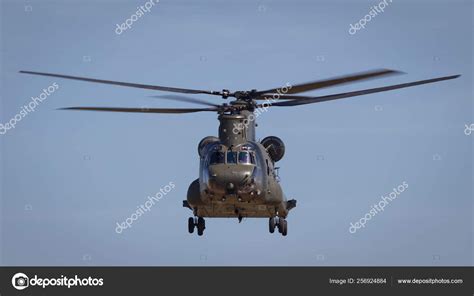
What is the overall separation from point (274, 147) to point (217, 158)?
17.0 ft

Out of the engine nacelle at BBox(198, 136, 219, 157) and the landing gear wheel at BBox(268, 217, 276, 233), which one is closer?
the engine nacelle at BBox(198, 136, 219, 157)

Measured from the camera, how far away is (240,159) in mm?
79688

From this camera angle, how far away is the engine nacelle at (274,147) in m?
84.1

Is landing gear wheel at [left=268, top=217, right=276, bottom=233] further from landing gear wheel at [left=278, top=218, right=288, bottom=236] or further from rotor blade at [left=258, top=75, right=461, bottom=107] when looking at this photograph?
rotor blade at [left=258, top=75, right=461, bottom=107]

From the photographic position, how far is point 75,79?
76.3m

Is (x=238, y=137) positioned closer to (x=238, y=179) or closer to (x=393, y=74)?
(x=238, y=179)

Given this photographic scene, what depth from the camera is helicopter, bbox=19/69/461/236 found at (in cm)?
7869

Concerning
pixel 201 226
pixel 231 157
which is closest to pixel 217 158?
pixel 231 157

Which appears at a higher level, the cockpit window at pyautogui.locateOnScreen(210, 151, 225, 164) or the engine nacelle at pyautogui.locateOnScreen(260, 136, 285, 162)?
the engine nacelle at pyautogui.locateOnScreen(260, 136, 285, 162)

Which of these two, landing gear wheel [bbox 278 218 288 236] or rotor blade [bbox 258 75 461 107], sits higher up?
rotor blade [bbox 258 75 461 107]

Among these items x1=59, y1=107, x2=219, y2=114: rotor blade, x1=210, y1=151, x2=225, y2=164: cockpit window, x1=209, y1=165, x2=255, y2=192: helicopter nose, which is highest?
x1=59, y1=107, x2=219, y2=114: rotor blade

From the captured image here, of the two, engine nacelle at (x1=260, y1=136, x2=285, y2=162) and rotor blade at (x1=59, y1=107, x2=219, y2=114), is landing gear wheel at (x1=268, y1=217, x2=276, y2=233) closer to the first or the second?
engine nacelle at (x1=260, y1=136, x2=285, y2=162)
